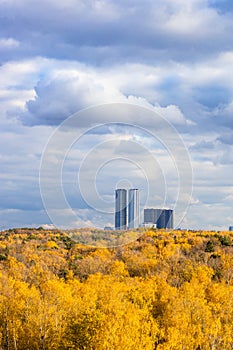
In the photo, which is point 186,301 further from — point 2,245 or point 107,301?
point 2,245

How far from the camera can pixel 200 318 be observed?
49.7 meters

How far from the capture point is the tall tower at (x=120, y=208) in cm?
6725

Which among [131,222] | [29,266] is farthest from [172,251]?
[131,222]

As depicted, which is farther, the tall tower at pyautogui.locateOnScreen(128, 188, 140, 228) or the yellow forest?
the tall tower at pyautogui.locateOnScreen(128, 188, 140, 228)

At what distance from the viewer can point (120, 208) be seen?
67688mm

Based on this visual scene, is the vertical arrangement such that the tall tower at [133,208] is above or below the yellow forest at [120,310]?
above

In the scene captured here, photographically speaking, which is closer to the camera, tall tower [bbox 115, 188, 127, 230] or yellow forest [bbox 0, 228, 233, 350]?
yellow forest [bbox 0, 228, 233, 350]

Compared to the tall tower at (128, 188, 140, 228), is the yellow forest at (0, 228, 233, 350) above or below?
below

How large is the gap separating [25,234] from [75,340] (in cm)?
10542

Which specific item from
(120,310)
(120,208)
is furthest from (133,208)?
(120,310)

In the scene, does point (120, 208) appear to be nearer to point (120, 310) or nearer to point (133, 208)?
point (133, 208)

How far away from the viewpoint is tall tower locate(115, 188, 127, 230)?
6725 centimetres

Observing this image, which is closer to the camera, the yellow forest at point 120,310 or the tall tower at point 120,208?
the yellow forest at point 120,310

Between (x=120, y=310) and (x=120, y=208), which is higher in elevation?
(x=120, y=208)
